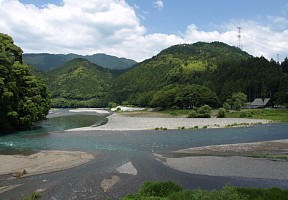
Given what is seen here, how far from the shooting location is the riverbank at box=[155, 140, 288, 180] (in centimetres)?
3135

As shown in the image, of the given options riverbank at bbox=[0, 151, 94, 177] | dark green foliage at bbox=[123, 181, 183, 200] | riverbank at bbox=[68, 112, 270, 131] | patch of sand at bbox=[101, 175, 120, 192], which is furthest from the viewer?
riverbank at bbox=[68, 112, 270, 131]

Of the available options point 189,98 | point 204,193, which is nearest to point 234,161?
point 204,193

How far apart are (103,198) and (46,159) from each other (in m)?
18.1

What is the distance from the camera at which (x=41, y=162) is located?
1494 inches

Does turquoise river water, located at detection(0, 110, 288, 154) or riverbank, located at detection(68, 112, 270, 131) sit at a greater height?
riverbank, located at detection(68, 112, 270, 131)

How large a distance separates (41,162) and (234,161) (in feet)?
73.0

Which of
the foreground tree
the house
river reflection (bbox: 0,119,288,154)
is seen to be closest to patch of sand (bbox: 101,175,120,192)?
river reflection (bbox: 0,119,288,154)

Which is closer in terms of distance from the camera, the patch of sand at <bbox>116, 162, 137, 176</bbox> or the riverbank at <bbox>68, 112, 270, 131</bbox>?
the patch of sand at <bbox>116, 162, 137, 176</bbox>

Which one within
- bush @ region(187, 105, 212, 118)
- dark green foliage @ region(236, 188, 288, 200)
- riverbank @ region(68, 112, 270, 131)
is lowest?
dark green foliage @ region(236, 188, 288, 200)

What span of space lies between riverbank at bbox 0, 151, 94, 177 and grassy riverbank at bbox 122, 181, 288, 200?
1463 centimetres

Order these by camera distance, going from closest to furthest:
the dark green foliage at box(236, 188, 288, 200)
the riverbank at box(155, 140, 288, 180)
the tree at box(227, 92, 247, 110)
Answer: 1. the dark green foliage at box(236, 188, 288, 200)
2. the riverbank at box(155, 140, 288, 180)
3. the tree at box(227, 92, 247, 110)

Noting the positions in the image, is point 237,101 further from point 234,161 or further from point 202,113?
point 234,161

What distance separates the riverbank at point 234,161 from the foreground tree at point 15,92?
3669 cm

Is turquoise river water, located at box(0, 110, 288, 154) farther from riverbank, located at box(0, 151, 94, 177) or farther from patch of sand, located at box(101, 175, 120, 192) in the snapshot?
patch of sand, located at box(101, 175, 120, 192)
